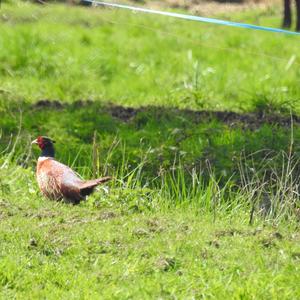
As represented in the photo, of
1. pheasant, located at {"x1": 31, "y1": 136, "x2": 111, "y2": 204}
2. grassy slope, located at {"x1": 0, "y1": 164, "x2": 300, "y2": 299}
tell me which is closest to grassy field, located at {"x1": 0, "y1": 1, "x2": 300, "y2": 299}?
grassy slope, located at {"x1": 0, "y1": 164, "x2": 300, "y2": 299}

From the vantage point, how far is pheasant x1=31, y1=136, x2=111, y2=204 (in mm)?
8383

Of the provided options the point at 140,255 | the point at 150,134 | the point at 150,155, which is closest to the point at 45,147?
the point at 150,155

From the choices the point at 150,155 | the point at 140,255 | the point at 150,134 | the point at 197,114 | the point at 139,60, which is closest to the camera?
the point at 140,255

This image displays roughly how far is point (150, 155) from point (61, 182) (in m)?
1.27

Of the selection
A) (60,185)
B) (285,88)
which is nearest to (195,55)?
(285,88)

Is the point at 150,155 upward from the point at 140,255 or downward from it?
downward

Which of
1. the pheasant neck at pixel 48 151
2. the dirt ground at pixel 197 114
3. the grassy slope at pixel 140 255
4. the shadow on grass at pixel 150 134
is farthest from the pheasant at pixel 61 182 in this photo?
the dirt ground at pixel 197 114

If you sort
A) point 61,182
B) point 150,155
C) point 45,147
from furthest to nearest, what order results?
point 150,155
point 45,147
point 61,182

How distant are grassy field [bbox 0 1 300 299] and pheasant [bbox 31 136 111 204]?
132 millimetres

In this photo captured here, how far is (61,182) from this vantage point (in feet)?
28.1

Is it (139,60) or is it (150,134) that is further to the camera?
(139,60)

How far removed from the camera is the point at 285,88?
484 inches

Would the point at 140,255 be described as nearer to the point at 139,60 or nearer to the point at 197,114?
the point at 197,114

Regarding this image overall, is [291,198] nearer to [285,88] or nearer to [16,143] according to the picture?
[16,143]
